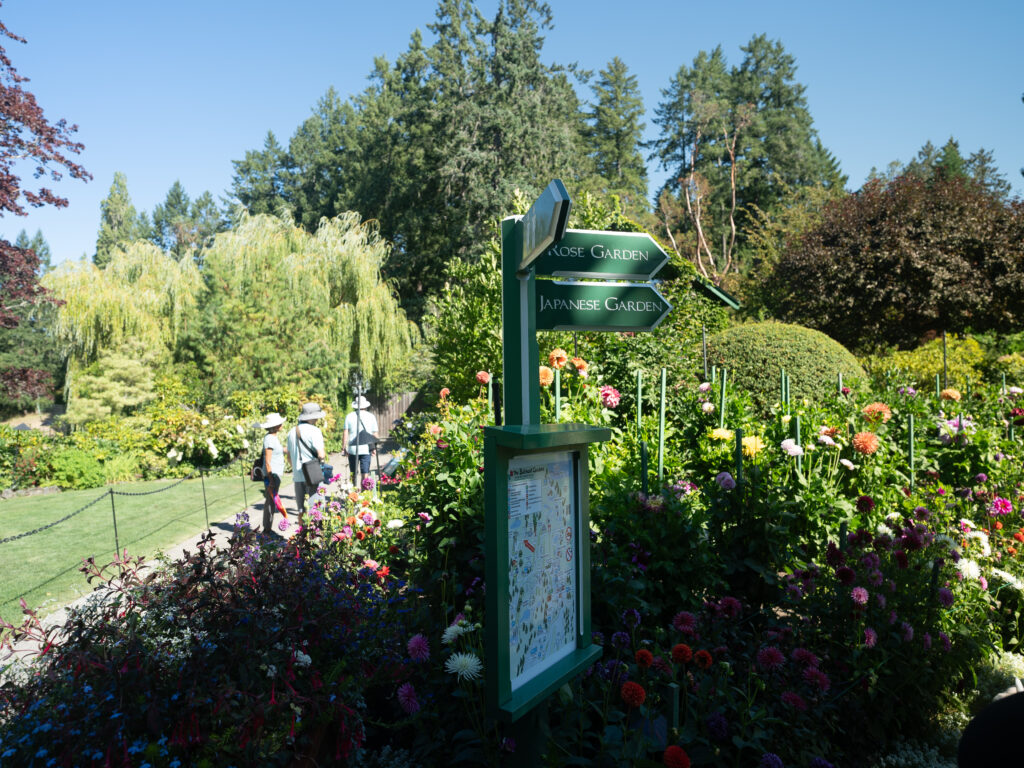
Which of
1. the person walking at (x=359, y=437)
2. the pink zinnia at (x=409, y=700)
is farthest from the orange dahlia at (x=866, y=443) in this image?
the person walking at (x=359, y=437)

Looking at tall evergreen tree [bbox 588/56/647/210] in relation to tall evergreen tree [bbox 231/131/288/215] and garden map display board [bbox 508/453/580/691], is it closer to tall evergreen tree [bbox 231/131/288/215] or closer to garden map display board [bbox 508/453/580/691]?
tall evergreen tree [bbox 231/131/288/215]

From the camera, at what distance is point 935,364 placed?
37.7ft

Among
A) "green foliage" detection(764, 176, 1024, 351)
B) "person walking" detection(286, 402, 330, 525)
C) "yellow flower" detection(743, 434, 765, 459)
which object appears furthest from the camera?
"green foliage" detection(764, 176, 1024, 351)

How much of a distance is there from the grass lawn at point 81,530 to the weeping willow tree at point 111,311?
564 centimetres

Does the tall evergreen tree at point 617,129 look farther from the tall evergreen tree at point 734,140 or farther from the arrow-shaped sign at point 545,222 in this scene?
the arrow-shaped sign at point 545,222

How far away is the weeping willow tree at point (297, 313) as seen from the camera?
15.2 m

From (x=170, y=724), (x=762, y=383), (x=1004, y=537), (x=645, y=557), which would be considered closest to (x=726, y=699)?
(x=645, y=557)

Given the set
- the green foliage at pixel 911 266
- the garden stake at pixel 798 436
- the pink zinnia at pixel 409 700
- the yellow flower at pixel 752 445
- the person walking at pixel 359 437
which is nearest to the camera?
the pink zinnia at pixel 409 700

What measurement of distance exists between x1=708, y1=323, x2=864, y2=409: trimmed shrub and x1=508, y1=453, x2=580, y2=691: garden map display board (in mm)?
5793

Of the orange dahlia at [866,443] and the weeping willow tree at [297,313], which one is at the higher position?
the weeping willow tree at [297,313]

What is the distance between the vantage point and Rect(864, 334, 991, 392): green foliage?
35.5 ft

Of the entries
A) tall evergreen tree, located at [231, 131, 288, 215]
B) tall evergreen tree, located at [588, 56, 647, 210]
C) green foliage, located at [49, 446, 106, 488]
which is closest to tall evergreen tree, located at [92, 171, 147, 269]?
tall evergreen tree, located at [231, 131, 288, 215]

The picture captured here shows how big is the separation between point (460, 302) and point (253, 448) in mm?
6942

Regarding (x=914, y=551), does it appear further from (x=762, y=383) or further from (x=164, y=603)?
(x=762, y=383)
